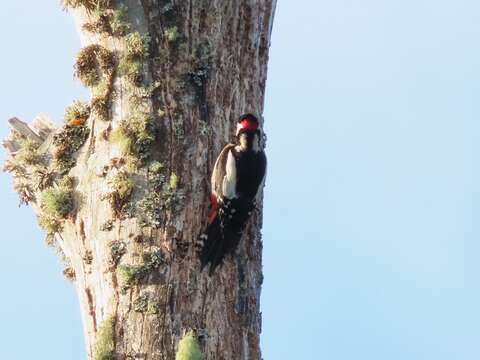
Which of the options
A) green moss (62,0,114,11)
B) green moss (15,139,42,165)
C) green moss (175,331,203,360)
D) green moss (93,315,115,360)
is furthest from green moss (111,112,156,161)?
green moss (175,331,203,360)

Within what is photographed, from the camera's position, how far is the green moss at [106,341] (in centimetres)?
453

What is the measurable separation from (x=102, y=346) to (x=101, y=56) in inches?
63.8

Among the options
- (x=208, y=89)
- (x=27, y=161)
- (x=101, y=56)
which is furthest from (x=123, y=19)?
(x=27, y=161)

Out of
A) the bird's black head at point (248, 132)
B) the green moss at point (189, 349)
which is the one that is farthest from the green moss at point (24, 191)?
the green moss at point (189, 349)

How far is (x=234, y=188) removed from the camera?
17.6ft

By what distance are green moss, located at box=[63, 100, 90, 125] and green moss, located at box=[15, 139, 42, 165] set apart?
0.26 m

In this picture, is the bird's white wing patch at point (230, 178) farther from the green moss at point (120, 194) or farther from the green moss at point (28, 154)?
the green moss at point (28, 154)

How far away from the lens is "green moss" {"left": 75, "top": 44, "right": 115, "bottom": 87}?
5273 millimetres

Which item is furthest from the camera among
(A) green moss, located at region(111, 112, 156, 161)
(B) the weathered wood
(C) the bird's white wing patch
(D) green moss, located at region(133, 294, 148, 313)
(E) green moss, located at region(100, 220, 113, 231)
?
(B) the weathered wood

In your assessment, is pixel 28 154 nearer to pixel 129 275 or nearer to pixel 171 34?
pixel 171 34

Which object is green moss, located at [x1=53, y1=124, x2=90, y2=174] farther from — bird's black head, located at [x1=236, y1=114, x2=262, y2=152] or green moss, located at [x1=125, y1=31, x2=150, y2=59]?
bird's black head, located at [x1=236, y1=114, x2=262, y2=152]

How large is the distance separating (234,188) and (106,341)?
47.9 inches

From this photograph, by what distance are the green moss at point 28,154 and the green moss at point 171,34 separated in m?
0.96

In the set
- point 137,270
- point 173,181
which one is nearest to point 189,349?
point 137,270
